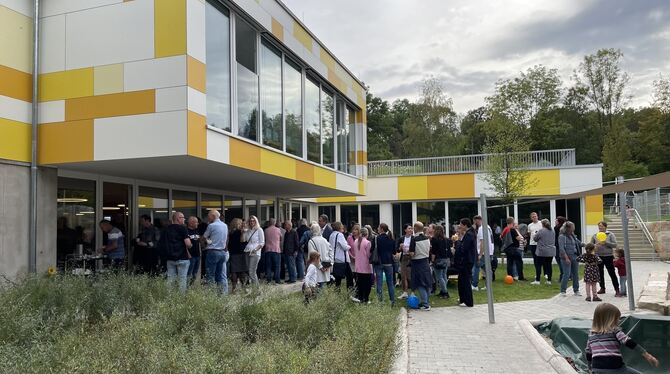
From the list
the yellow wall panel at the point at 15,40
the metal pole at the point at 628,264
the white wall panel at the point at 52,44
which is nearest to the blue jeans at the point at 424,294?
the metal pole at the point at 628,264

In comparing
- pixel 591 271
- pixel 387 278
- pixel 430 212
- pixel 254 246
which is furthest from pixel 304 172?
pixel 430 212

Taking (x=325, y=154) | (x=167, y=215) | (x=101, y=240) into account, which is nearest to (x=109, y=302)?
(x=101, y=240)

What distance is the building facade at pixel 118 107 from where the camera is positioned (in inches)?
352

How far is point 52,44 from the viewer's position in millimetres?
9797

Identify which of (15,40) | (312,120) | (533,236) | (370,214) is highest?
(15,40)

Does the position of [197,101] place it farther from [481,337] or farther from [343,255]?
[481,337]

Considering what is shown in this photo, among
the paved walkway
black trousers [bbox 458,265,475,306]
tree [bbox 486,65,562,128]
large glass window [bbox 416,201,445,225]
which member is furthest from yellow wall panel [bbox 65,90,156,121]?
tree [bbox 486,65,562,128]

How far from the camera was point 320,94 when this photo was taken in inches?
654

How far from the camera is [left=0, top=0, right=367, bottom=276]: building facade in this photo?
8.95 metres

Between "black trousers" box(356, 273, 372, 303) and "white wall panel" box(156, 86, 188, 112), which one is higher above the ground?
"white wall panel" box(156, 86, 188, 112)

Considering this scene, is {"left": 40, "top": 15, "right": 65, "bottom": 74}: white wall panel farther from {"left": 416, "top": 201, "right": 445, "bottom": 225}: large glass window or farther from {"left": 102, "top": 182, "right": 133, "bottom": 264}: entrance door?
{"left": 416, "top": 201, "right": 445, "bottom": 225}: large glass window

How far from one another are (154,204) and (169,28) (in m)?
5.43

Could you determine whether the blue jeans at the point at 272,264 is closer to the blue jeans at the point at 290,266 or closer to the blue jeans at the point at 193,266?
the blue jeans at the point at 290,266

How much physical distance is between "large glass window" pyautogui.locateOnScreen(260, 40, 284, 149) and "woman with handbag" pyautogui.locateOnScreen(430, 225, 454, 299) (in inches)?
174
